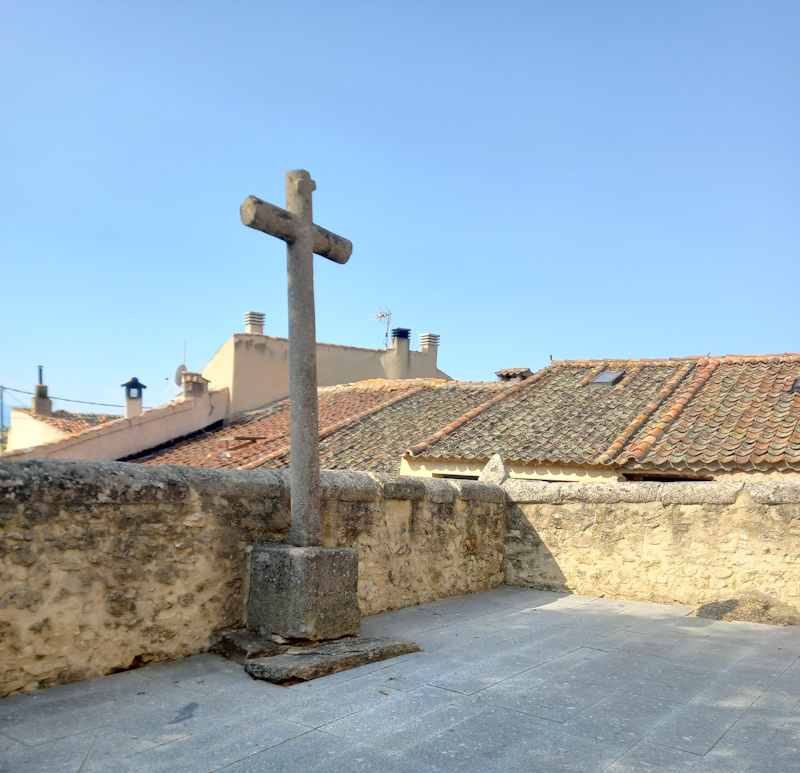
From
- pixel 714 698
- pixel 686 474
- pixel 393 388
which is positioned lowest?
pixel 714 698

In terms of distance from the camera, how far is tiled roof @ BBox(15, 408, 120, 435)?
19000 mm

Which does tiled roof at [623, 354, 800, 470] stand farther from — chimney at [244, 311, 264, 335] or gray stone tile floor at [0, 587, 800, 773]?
chimney at [244, 311, 264, 335]

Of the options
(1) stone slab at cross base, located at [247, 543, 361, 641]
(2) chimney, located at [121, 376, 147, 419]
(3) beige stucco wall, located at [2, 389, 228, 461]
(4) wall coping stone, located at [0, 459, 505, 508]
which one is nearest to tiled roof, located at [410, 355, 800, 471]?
(4) wall coping stone, located at [0, 459, 505, 508]

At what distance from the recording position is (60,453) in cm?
1587

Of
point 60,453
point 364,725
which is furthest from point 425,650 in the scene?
point 60,453

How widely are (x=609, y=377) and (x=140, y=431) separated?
11139 millimetres

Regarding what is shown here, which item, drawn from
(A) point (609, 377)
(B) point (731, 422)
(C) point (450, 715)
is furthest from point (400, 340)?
(C) point (450, 715)

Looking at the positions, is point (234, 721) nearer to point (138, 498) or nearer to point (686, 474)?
point (138, 498)

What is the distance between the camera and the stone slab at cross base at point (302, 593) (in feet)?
13.6

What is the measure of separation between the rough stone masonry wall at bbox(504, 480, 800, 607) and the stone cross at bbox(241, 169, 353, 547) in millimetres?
3213

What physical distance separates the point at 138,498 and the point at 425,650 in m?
2.02

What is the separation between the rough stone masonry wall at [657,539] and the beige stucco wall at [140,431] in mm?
12078

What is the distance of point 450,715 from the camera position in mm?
3309

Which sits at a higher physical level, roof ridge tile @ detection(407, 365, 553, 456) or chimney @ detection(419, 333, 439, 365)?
chimney @ detection(419, 333, 439, 365)
